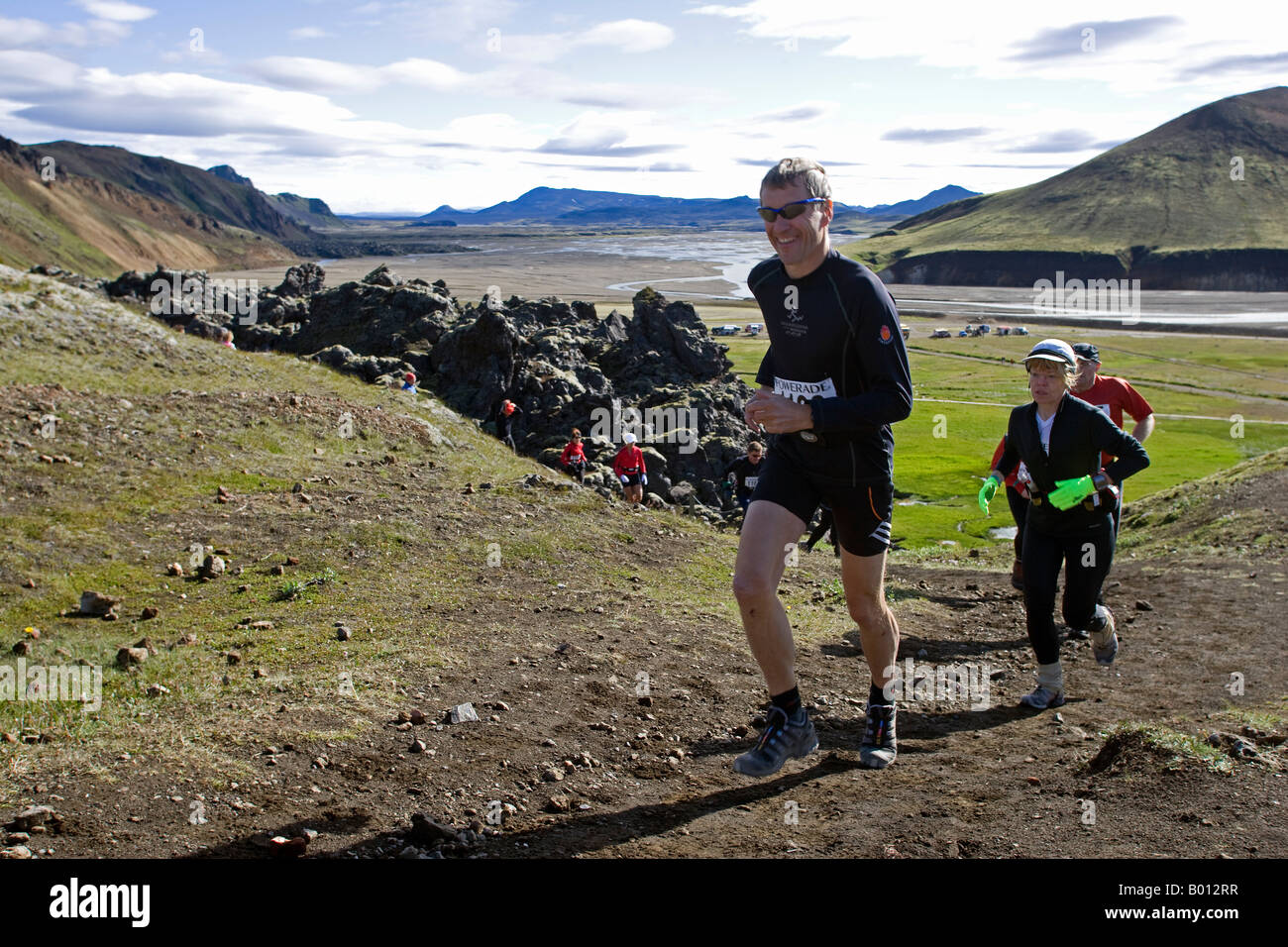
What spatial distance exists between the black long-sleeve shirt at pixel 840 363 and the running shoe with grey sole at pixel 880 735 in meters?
1.63

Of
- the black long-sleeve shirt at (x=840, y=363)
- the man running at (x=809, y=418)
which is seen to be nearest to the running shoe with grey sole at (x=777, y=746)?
the man running at (x=809, y=418)

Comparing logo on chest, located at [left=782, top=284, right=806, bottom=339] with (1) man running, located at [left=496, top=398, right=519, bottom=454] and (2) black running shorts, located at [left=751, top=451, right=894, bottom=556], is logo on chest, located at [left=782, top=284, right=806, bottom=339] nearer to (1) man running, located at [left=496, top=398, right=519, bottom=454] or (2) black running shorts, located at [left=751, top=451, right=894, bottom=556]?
(2) black running shorts, located at [left=751, top=451, right=894, bottom=556]

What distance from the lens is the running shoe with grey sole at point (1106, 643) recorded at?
9.02 meters

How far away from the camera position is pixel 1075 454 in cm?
819

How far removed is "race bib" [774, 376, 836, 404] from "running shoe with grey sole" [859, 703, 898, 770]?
212 centimetres

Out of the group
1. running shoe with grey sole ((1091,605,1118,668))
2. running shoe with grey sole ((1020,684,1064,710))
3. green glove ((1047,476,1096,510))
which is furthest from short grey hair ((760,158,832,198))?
running shoe with grey sole ((1091,605,1118,668))

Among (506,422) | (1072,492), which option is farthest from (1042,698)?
(506,422)

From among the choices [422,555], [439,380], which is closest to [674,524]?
[422,555]

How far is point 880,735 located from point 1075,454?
3178 mm

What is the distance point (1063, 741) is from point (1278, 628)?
5.39m

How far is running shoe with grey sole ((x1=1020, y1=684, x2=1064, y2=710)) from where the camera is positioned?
8.32 metres

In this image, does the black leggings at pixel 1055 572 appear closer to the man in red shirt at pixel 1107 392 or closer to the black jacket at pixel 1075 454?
the black jacket at pixel 1075 454

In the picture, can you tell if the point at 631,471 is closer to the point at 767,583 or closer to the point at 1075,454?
the point at 1075,454

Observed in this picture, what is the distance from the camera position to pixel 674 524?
15516mm
